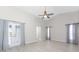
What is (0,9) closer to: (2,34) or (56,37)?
(2,34)

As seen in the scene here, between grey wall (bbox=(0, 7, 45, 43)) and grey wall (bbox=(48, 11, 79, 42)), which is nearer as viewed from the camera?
grey wall (bbox=(0, 7, 45, 43))

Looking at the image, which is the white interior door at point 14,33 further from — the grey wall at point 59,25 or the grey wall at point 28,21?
the grey wall at point 59,25

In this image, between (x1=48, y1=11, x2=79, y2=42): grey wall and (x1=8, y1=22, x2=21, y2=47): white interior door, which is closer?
(x1=8, y1=22, x2=21, y2=47): white interior door

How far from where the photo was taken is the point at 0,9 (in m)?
1.50

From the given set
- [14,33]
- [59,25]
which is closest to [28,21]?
[14,33]

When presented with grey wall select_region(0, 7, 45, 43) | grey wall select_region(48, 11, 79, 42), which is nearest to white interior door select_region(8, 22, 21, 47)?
grey wall select_region(0, 7, 45, 43)

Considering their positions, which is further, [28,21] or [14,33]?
A: [28,21]

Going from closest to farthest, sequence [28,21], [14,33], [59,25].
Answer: [14,33], [28,21], [59,25]

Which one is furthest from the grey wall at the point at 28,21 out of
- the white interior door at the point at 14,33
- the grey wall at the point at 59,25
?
the grey wall at the point at 59,25

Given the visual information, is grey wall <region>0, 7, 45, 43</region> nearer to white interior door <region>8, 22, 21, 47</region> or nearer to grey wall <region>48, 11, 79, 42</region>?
white interior door <region>8, 22, 21, 47</region>

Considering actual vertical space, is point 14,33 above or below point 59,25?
below

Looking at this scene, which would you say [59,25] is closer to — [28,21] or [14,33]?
[28,21]
